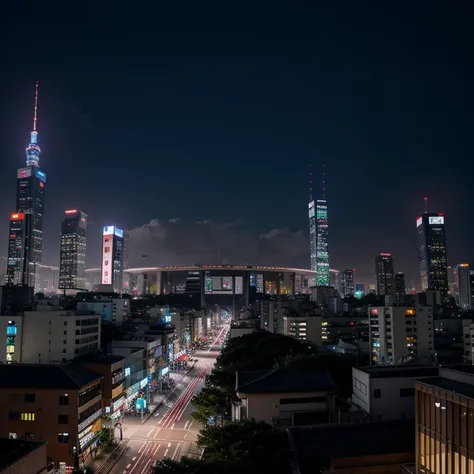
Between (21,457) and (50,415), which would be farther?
(50,415)

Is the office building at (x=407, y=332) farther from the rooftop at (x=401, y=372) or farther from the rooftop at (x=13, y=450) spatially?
the rooftop at (x=13, y=450)

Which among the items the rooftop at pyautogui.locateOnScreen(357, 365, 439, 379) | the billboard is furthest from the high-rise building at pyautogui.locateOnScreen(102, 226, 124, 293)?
the rooftop at pyautogui.locateOnScreen(357, 365, 439, 379)

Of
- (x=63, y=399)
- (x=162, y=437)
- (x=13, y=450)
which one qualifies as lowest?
(x=162, y=437)

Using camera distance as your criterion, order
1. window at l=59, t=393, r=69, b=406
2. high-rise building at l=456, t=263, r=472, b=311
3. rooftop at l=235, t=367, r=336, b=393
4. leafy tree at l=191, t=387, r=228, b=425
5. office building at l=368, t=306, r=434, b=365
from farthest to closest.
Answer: high-rise building at l=456, t=263, r=472, b=311 < office building at l=368, t=306, r=434, b=365 < leafy tree at l=191, t=387, r=228, b=425 < window at l=59, t=393, r=69, b=406 < rooftop at l=235, t=367, r=336, b=393

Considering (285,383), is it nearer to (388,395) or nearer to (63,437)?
(388,395)

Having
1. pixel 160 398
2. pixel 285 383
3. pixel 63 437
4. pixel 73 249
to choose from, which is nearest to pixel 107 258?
pixel 73 249

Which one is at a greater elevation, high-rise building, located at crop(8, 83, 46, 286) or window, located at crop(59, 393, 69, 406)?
high-rise building, located at crop(8, 83, 46, 286)

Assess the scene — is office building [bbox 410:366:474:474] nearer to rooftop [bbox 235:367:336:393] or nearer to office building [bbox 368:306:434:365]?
rooftop [bbox 235:367:336:393]
